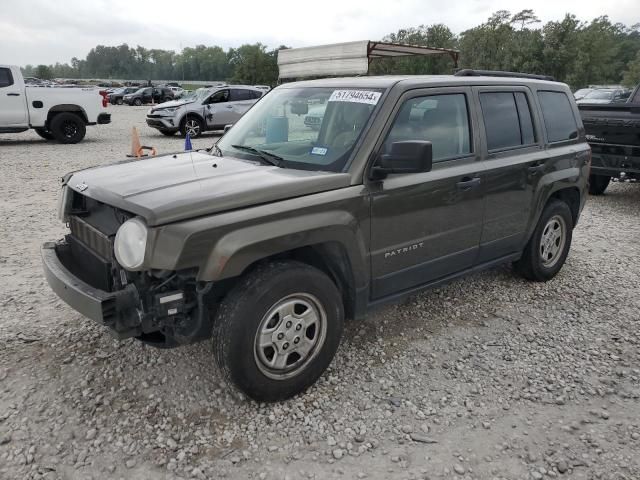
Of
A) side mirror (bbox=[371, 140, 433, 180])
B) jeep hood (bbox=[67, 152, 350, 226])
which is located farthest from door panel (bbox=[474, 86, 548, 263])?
jeep hood (bbox=[67, 152, 350, 226])

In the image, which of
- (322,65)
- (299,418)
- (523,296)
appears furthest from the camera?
(322,65)

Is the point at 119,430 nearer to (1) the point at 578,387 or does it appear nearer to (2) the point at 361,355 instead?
(2) the point at 361,355

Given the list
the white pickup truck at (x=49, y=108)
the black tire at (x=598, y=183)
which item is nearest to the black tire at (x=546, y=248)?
the black tire at (x=598, y=183)

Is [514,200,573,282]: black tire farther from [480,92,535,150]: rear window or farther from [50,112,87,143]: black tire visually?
[50,112,87,143]: black tire

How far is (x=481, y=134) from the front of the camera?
3891 mm

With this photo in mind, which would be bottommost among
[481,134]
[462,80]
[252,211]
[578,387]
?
[578,387]

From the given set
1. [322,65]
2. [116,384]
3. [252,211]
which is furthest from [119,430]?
[322,65]

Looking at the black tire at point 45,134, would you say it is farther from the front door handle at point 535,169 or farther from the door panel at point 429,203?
the front door handle at point 535,169

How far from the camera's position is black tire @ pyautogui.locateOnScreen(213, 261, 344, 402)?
2736 mm

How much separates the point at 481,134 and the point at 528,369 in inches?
67.3

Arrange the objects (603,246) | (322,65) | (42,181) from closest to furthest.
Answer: (603,246), (42,181), (322,65)

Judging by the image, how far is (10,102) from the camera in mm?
13000

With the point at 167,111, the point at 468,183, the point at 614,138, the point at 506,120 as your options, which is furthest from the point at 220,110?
the point at 468,183

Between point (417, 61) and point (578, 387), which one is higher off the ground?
point (417, 61)
